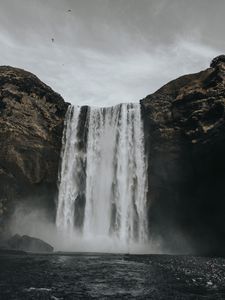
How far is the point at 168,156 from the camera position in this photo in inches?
2456

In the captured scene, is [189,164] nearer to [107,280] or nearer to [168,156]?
[168,156]

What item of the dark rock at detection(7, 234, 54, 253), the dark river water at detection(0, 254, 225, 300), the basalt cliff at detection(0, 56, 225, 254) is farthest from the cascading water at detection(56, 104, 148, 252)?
the dark river water at detection(0, 254, 225, 300)

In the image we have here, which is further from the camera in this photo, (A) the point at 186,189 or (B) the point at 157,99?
(B) the point at 157,99

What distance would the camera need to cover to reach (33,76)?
6988 cm

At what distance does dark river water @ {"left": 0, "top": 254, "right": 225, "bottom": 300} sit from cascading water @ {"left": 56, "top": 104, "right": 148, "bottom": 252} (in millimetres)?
22098

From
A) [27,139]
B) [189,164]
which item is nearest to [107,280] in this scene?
[189,164]

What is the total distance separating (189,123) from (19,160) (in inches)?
1116

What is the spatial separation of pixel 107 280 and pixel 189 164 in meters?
35.7

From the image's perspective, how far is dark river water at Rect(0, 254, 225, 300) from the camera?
23.7 meters

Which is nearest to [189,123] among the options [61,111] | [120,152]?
[120,152]

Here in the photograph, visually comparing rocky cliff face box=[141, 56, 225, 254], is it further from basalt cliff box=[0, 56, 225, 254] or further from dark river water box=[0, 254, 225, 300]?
dark river water box=[0, 254, 225, 300]

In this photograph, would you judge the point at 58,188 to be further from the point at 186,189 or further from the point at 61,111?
the point at 186,189

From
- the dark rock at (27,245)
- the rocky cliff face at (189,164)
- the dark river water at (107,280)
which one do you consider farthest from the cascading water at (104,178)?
the dark river water at (107,280)

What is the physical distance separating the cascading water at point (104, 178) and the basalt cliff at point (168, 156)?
6.11ft
